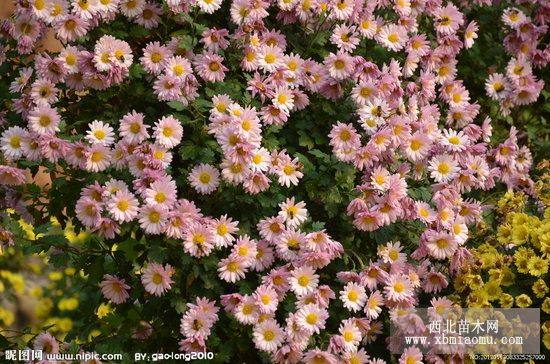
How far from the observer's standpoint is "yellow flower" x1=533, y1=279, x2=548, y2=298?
3055 mm

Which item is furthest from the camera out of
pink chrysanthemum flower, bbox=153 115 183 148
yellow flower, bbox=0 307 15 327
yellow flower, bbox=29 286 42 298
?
yellow flower, bbox=29 286 42 298

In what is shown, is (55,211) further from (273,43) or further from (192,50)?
(273,43)

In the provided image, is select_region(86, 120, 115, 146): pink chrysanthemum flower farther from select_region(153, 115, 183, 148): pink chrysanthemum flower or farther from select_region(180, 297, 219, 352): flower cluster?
select_region(180, 297, 219, 352): flower cluster

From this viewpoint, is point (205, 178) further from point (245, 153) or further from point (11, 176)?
point (11, 176)

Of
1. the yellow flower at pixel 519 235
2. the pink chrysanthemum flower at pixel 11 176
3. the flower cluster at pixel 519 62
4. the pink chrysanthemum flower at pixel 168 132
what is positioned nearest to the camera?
the pink chrysanthemum flower at pixel 168 132

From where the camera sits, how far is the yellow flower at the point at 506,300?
309 centimetres

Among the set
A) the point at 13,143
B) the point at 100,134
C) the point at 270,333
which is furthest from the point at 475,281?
the point at 13,143

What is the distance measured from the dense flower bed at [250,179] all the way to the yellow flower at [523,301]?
51mm

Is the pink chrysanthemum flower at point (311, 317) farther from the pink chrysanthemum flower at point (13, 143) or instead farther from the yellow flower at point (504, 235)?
the pink chrysanthemum flower at point (13, 143)

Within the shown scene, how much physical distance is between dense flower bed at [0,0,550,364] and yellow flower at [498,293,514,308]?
3cm

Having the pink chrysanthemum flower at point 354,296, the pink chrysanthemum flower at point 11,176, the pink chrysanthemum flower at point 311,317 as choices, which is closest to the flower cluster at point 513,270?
the pink chrysanthemum flower at point 354,296

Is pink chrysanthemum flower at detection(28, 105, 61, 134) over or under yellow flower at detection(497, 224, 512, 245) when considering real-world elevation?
over

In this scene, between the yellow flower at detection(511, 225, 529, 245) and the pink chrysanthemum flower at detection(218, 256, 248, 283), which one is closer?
the pink chrysanthemum flower at detection(218, 256, 248, 283)

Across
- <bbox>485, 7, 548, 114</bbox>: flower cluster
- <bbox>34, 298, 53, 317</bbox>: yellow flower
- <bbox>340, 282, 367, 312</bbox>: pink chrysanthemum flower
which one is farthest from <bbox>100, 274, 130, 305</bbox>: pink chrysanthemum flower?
<bbox>485, 7, 548, 114</bbox>: flower cluster
